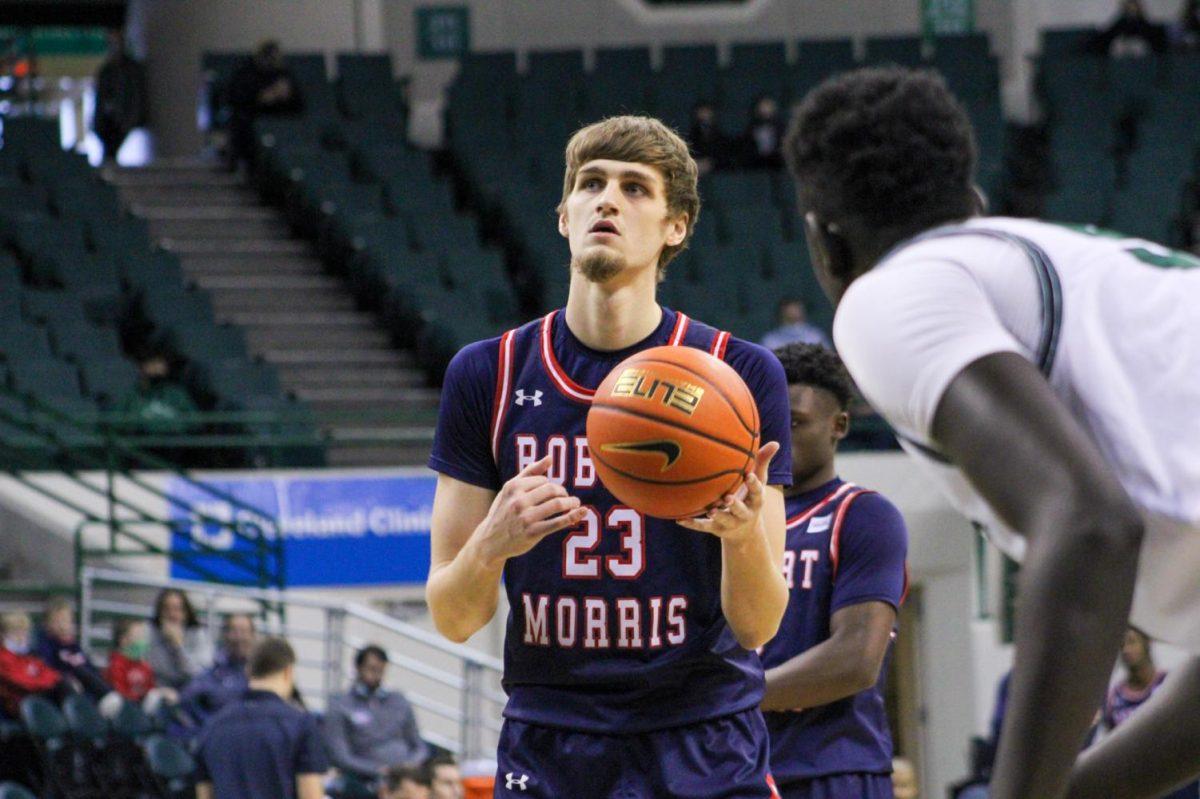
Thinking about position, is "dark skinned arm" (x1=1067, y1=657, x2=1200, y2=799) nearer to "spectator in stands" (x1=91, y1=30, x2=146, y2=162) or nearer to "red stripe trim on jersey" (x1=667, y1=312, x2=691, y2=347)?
"red stripe trim on jersey" (x1=667, y1=312, x2=691, y2=347)

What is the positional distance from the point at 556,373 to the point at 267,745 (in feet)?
16.8

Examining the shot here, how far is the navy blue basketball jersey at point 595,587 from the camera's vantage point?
3443 millimetres

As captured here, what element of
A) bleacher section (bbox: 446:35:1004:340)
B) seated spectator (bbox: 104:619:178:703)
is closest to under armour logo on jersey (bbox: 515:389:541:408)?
seated spectator (bbox: 104:619:178:703)

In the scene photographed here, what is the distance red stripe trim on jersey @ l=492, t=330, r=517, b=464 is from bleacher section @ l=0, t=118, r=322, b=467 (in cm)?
892

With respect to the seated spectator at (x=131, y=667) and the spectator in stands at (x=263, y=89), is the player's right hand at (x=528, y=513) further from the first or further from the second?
the spectator in stands at (x=263, y=89)

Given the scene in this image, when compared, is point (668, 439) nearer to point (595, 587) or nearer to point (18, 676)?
point (595, 587)

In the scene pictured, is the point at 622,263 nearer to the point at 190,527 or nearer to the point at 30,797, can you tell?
the point at 30,797

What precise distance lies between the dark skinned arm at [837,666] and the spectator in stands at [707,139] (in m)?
11.8

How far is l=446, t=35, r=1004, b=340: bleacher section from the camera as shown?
1466 cm

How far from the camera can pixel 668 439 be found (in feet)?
10.1

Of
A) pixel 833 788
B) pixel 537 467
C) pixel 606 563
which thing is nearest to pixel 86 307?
pixel 833 788

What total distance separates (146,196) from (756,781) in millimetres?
14380

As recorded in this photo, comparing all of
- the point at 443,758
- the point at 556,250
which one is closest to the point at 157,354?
the point at 556,250

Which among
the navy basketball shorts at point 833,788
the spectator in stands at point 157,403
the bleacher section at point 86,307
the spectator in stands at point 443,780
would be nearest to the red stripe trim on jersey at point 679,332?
the navy basketball shorts at point 833,788
